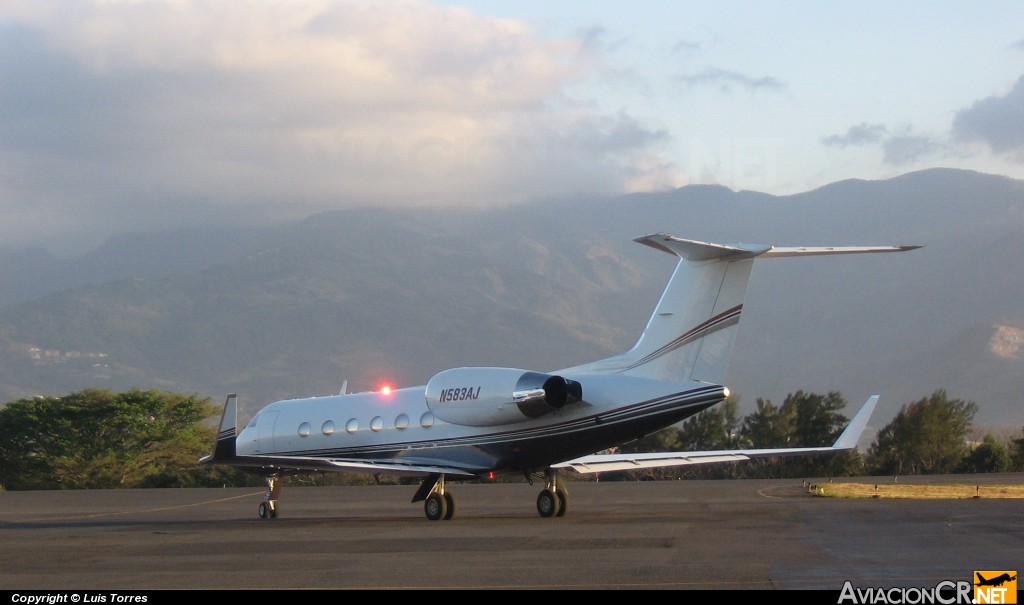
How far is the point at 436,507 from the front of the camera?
78.1 ft

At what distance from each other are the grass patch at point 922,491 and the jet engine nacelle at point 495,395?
344 inches

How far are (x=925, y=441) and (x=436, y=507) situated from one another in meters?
25.1

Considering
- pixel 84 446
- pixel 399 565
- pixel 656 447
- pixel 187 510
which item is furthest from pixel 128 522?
pixel 656 447

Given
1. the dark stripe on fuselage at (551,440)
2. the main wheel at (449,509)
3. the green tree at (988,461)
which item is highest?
the dark stripe on fuselage at (551,440)

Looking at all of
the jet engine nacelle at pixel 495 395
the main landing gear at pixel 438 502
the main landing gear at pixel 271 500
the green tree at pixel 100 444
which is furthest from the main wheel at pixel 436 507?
the green tree at pixel 100 444

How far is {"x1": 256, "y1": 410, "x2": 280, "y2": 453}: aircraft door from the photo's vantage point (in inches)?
1148

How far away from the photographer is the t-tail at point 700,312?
21.0 m

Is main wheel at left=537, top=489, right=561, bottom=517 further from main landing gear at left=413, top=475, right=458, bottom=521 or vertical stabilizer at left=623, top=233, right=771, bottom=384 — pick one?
vertical stabilizer at left=623, top=233, right=771, bottom=384

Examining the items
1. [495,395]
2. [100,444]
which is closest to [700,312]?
[495,395]

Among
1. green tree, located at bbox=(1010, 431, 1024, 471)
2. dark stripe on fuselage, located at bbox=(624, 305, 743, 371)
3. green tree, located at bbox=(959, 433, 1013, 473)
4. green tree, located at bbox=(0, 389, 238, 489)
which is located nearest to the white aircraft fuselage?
dark stripe on fuselage, located at bbox=(624, 305, 743, 371)

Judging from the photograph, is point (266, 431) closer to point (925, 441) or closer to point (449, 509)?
point (449, 509)

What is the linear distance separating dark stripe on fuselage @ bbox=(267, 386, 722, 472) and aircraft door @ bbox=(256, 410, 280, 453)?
14.0ft

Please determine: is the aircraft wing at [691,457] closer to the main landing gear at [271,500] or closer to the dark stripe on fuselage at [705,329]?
the dark stripe on fuselage at [705,329]

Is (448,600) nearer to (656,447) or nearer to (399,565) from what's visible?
(399,565)
